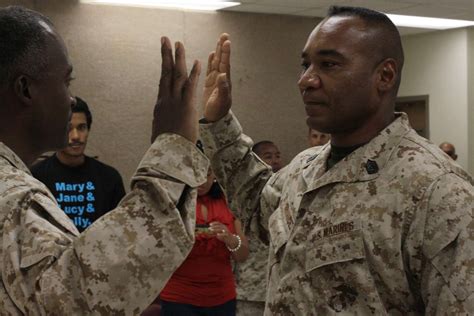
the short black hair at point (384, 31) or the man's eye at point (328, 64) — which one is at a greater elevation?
the short black hair at point (384, 31)

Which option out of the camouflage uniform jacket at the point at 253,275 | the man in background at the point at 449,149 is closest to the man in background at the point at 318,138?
the camouflage uniform jacket at the point at 253,275

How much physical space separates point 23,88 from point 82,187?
337cm

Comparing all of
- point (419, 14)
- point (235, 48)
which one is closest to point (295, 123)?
point (235, 48)

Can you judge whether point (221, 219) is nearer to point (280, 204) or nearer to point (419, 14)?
point (280, 204)

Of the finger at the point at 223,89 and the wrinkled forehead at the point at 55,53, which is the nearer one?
the wrinkled forehead at the point at 55,53

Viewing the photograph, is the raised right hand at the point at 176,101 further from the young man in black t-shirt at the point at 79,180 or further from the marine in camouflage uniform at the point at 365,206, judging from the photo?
the young man in black t-shirt at the point at 79,180

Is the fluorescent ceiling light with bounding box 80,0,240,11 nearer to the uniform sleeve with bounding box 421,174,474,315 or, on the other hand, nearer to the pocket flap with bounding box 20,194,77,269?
the uniform sleeve with bounding box 421,174,474,315

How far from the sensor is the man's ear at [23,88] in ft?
4.81

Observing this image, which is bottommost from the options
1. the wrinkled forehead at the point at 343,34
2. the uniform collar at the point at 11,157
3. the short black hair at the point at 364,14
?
the uniform collar at the point at 11,157

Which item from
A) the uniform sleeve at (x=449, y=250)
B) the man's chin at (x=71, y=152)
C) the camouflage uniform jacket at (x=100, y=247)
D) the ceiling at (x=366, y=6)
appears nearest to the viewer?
the camouflage uniform jacket at (x=100, y=247)

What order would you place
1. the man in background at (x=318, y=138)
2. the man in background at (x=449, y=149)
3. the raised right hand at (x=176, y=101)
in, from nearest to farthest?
1. the raised right hand at (x=176, y=101)
2. the man in background at (x=318, y=138)
3. the man in background at (x=449, y=149)

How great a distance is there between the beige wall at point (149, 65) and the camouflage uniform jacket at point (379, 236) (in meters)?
4.76

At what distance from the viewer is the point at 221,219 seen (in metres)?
4.99

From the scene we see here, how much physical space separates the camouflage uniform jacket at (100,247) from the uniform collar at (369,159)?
0.77 m
